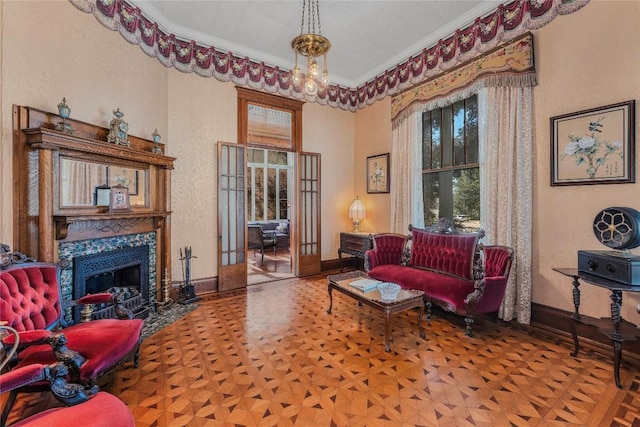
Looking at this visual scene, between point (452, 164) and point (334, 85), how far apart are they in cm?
293

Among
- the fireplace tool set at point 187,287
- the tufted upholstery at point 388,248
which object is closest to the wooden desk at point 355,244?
the tufted upholstery at point 388,248

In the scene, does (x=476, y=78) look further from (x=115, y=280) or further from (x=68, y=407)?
(x=115, y=280)

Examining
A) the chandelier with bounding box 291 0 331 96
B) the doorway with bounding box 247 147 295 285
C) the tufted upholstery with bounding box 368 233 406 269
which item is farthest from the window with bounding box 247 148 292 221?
the chandelier with bounding box 291 0 331 96

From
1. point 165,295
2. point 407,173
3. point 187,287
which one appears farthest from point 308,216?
point 165,295

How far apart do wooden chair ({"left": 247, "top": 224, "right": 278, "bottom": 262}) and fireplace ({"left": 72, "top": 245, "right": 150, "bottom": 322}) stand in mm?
3569

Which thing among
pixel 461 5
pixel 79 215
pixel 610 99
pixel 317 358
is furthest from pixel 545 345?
pixel 79 215

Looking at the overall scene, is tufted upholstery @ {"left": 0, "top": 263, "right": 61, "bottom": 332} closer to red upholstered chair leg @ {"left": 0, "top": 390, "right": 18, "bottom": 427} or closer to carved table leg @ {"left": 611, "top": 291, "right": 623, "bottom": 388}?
red upholstered chair leg @ {"left": 0, "top": 390, "right": 18, "bottom": 427}

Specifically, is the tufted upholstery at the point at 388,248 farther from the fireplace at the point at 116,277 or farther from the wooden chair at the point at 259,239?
the wooden chair at the point at 259,239

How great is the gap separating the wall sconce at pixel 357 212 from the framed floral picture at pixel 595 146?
3.12 m

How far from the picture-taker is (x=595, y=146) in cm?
285

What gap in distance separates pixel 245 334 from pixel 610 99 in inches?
171

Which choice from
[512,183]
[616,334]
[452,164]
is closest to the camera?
[616,334]

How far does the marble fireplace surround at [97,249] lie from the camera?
269 cm

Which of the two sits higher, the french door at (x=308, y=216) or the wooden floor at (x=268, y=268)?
the french door at (x=308, y=216)
